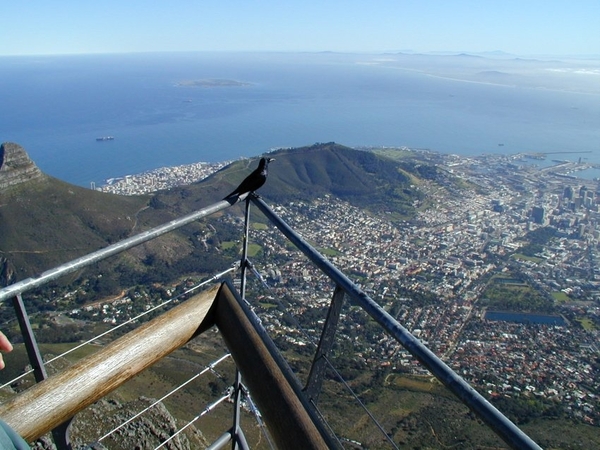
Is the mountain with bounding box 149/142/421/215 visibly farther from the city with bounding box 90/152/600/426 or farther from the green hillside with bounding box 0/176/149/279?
the green hillside with bounding box 0/176/149/279

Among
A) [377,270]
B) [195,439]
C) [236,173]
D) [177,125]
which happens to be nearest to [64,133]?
[177,125]

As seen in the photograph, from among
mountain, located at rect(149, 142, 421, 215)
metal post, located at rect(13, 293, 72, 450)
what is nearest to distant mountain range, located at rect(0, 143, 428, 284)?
mountain, located at rect(149, 142, 421, 215)

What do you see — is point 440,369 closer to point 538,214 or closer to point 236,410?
point 236,410

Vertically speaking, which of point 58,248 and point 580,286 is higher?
point 58,248

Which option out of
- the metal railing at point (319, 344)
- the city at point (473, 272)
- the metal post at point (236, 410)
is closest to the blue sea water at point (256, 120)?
the city at point (473, 272)

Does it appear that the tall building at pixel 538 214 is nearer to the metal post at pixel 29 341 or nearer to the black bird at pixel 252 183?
the black bird at pixel 252 183

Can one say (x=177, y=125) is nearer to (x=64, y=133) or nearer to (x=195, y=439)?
(x=64, y=133)
